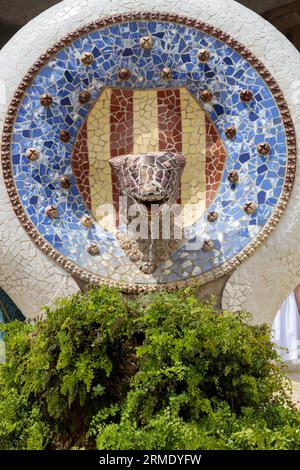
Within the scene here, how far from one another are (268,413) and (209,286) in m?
1.14

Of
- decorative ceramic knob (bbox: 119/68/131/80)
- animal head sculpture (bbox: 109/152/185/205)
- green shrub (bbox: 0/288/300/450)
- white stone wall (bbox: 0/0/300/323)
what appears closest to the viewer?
green shrub (bbox: 0/288/300/450)

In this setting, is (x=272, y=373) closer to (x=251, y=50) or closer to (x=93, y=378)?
(x=93, y=378)

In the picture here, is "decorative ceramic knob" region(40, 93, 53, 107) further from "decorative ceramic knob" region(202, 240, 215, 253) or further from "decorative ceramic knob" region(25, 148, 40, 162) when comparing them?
"decorative ceramic knob" region(202, 240, 215, 253)

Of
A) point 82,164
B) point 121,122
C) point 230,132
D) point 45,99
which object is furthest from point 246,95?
point 45,99

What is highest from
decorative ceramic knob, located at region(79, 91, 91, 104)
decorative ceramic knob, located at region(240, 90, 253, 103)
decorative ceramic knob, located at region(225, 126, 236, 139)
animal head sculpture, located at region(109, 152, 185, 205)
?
decorative ceramic knob, located at region(79, 91, 91, 104)

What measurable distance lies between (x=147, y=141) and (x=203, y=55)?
592 millimetres

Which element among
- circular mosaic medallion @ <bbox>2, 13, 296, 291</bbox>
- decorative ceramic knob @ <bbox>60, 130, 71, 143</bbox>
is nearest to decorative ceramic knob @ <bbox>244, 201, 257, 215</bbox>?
circular mosaic medallion @ <bbox>2, 13, 296, 291</bbox>

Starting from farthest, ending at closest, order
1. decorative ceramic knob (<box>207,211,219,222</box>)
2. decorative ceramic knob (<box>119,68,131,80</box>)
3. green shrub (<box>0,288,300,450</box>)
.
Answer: decorative ceramic knob (<box>119,68,131,80</box>)
decorative ceramic knob (<box>207,211,219,222</box>)
green shrub (<box>0,288,300,450</box>)

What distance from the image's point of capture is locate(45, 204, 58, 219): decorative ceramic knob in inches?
205

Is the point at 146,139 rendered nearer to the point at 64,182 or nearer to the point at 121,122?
the point at 121,122

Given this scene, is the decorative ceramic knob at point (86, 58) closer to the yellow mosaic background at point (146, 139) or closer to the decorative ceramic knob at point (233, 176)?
the yellow mosaic background at point (146, 139)

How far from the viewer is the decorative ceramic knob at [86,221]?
5.26 meters

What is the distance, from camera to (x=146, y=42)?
5324 millimetres

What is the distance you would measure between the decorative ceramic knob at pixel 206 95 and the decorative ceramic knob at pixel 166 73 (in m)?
0.21
